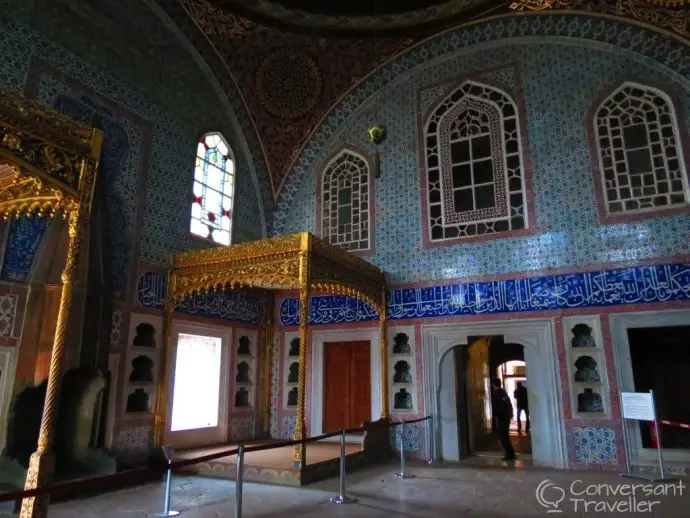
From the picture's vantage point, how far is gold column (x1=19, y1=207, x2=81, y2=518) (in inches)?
116

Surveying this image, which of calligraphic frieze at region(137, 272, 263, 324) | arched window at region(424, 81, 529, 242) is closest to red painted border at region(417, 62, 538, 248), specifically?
arched window at region(424, 81, 529, 242)

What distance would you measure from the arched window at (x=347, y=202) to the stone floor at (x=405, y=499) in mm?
3524

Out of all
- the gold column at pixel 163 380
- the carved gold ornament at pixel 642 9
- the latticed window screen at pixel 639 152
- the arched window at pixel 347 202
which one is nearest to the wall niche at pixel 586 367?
the latticed window screen at pixel 639 152

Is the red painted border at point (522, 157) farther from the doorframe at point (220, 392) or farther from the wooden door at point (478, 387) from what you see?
the doorframe at point (220, 392)

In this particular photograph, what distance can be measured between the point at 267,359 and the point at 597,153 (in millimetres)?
5411

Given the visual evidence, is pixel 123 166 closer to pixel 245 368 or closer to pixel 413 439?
pixel 245 368

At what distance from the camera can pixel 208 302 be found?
6961 mm

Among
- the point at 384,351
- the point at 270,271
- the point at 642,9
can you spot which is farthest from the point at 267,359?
the point at 642,9

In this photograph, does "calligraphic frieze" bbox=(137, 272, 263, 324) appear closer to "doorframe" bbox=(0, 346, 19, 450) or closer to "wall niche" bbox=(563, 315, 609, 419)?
"doorframe" bbox=(0, 346, 19, 450)

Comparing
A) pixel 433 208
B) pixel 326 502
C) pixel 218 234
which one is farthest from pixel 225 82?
pixel 326 502

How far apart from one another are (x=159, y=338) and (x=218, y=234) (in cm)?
184

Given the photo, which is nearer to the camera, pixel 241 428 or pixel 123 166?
pixel 123 166

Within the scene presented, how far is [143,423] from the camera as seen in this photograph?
5809 mm

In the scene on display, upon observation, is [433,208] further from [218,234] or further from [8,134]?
[8,134]
